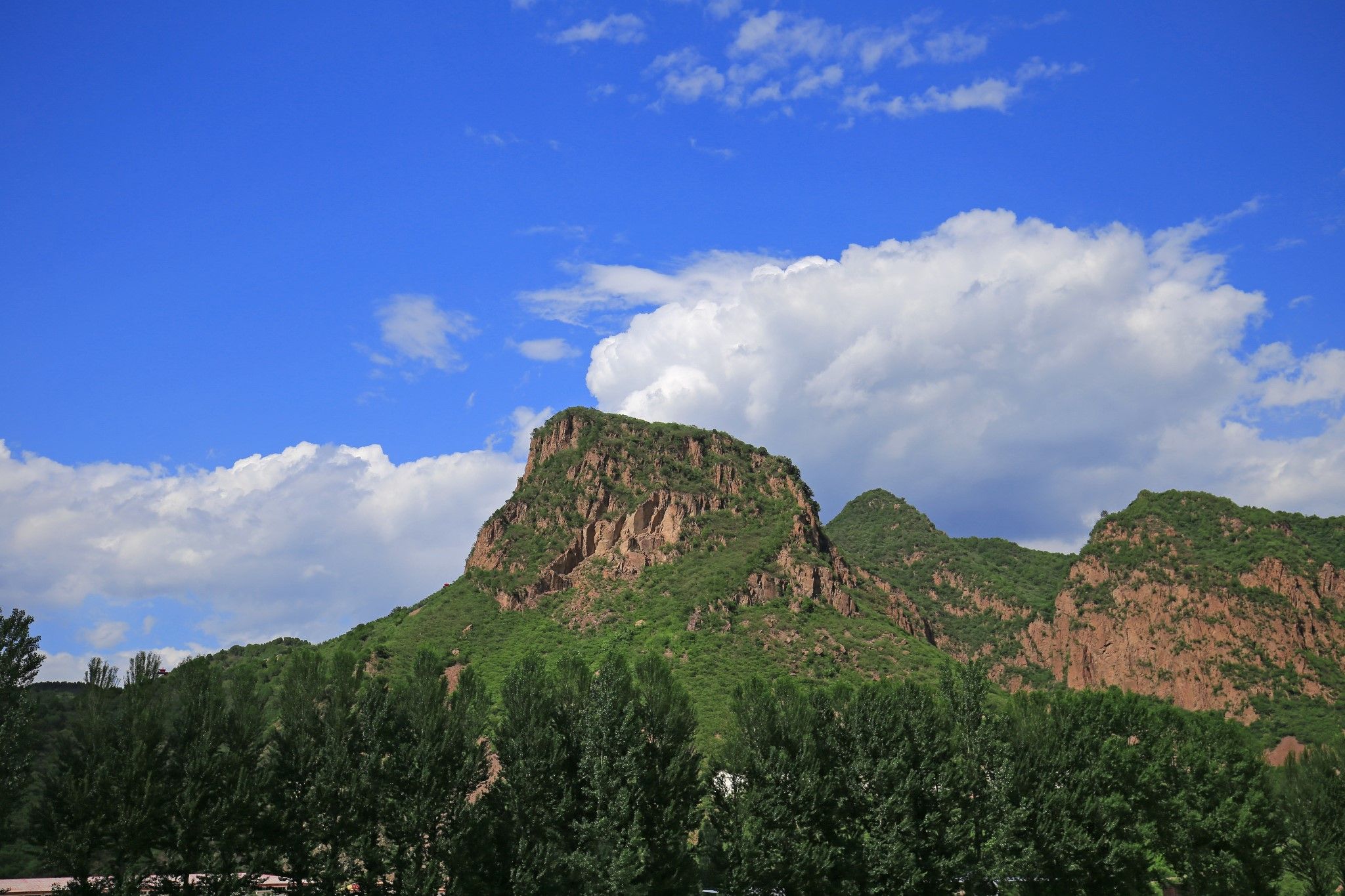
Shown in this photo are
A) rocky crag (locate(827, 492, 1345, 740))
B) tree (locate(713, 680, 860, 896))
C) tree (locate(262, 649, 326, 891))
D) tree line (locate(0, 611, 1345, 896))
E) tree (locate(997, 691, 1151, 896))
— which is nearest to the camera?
tree line (locate(0, 611, 1345, 896))

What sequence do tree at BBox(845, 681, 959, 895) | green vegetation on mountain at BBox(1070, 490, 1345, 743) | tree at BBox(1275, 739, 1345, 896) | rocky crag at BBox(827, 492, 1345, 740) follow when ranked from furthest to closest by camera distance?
1. rocky crag at BBox(827, 492, 1345, 740)
2. green vegetation on mountain at BBox(1070, 490, 1345, 743)
3. tree at BBox(1275, 739, 1345, 896)
4. tree at BBox(845, 681, 959, 895)

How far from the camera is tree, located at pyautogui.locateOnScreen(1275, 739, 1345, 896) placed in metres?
62.0

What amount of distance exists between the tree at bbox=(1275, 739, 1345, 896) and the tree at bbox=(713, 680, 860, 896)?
30.7 metres

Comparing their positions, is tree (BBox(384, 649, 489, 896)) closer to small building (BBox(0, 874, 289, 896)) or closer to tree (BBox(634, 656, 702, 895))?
small building (BBox(0, 874, 289, 896))

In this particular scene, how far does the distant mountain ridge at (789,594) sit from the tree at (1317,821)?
141 ft

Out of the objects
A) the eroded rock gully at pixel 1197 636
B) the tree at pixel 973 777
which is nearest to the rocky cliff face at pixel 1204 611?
the eroded rock gully at pixel 1197 636

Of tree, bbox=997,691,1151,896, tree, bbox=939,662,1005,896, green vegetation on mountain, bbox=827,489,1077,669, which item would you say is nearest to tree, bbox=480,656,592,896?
tree, bbox=939,662,1005,896

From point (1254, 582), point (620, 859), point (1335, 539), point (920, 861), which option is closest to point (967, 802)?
point (920, 861)

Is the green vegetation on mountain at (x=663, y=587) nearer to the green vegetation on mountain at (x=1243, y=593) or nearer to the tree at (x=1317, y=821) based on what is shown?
the tree at (x=1317, y=821)

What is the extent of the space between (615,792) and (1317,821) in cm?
4498

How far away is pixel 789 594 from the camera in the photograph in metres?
121

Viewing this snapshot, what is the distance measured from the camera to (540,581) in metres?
129

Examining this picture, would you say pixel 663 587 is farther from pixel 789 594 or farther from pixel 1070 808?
pixel 1070 808

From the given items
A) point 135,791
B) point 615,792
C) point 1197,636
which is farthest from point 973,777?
point 1197,636
